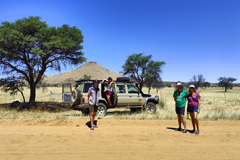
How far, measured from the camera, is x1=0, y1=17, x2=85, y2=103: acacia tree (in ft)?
43.1

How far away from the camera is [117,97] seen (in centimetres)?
1058

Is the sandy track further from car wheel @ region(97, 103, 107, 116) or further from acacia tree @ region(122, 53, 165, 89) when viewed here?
acacia tree @ region(122, 53, 165, 89)

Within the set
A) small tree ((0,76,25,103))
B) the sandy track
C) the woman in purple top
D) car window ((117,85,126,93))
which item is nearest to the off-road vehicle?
car window ((117,85,126,93))

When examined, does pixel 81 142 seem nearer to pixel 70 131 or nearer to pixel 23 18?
pixel 70 131

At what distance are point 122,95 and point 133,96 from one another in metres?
0.75

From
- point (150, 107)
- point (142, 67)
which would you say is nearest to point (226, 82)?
point (142, 67)

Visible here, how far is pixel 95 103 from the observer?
7.30 m

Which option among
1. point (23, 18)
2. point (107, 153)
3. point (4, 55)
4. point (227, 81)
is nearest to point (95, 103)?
point (107, 153)

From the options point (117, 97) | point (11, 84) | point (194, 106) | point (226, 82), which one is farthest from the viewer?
point (226, 82)

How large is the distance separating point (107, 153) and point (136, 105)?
686cm

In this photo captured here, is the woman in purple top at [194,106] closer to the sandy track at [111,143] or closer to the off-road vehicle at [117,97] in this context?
the sandy track at [111,143]

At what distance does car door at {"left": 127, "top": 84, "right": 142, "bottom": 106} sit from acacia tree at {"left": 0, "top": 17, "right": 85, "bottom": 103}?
6290 mm

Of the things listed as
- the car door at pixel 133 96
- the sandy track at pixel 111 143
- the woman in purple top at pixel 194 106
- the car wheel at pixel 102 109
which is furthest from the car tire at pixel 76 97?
the woman in purple top at pixel 194 106

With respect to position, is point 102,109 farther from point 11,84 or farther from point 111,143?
point 11,84
